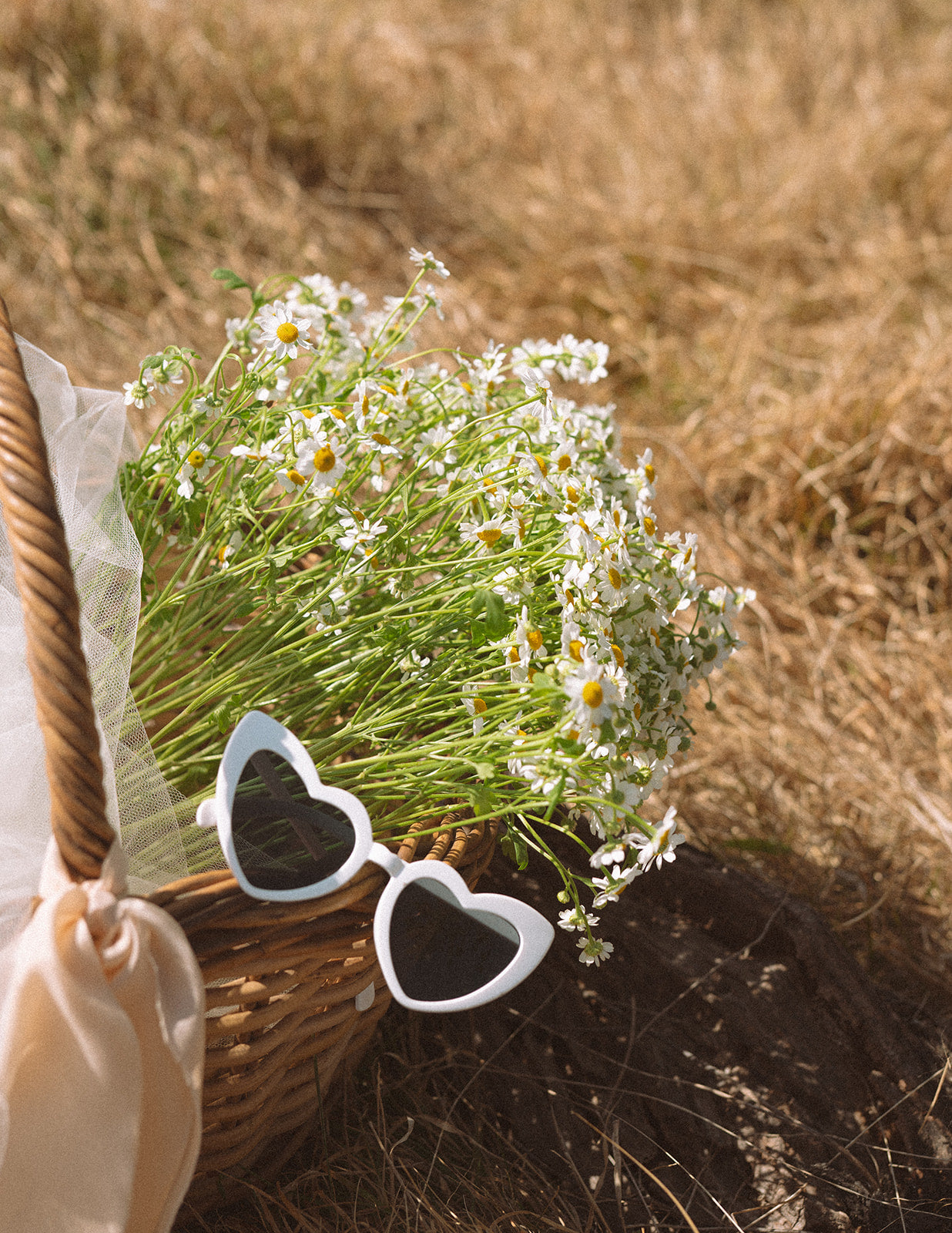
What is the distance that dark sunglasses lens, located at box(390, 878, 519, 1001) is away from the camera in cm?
64

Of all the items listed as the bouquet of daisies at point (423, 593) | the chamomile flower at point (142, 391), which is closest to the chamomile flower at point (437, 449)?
the bouquet of daisies at point (423, 593)

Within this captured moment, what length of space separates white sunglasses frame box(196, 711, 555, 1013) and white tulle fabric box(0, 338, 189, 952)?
93 millimetres

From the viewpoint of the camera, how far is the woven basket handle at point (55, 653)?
20.8 inches

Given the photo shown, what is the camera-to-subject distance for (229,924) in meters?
0.60

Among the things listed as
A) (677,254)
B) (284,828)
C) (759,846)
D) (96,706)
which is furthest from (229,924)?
(677,254)

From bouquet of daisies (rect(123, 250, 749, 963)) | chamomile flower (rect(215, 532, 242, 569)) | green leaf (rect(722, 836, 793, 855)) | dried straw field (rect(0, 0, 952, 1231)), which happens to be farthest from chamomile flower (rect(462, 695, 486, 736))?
green leaf (rect(722, 836, 793, 855))

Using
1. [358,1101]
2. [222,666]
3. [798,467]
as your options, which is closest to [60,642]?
[222,666]

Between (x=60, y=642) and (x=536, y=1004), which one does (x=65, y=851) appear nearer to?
(x=60, y=642)

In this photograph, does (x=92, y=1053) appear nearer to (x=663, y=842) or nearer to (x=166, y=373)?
(x=663, y=842)

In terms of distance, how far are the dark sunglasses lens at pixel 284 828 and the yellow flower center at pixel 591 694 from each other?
187 millimetres

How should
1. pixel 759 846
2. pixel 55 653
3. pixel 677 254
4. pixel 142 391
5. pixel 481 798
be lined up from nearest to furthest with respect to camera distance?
pixel 55 653 < pixel 481 798 < pixel 142 391 < pixel 759 846 < pixel 677 254

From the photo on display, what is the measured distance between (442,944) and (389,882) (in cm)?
5

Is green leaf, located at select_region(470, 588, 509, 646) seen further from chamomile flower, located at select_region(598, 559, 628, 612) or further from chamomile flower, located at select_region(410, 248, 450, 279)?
chamomile flower, located at select_region(410, 248, 450, 279)

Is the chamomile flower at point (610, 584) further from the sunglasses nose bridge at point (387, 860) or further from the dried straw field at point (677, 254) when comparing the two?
the dried straw field at point (677, 254)
